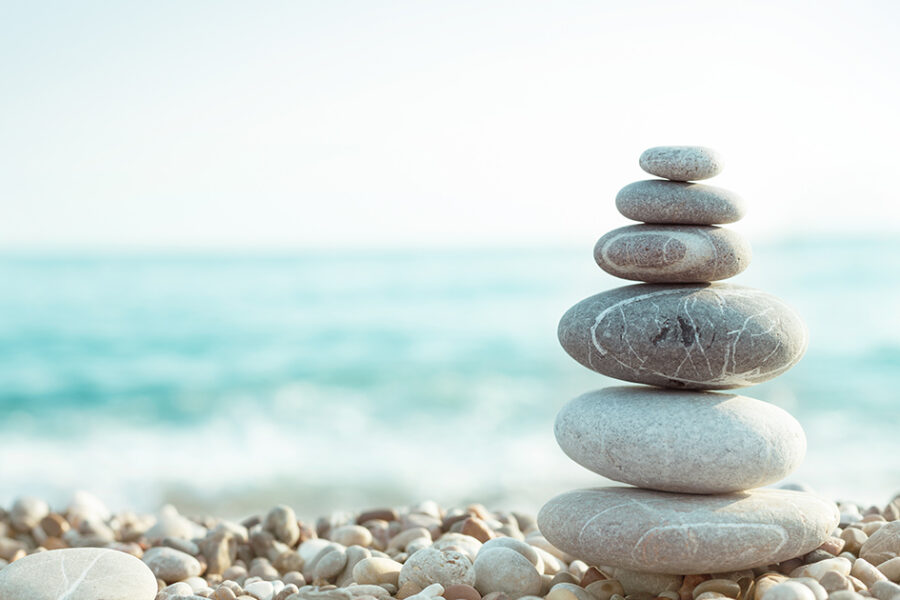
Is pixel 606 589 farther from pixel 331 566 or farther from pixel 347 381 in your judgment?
pixel 347 381

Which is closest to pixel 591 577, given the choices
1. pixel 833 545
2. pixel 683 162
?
pixel 833 545

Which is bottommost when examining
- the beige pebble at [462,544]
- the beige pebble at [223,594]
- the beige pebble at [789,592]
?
the beige pebble at [462,544]

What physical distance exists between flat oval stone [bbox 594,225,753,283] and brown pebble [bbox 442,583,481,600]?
53.7 inches

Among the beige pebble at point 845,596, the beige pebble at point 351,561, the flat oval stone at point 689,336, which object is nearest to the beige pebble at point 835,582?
the beige pebble at point 845,596

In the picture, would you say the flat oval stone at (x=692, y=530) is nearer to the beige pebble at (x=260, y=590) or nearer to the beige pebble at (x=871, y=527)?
the beige pebble at (x=871, y=527)

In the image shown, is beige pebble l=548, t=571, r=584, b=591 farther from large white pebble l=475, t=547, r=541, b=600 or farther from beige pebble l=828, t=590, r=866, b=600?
beige pebble l=828, t=590, r=866, b=600

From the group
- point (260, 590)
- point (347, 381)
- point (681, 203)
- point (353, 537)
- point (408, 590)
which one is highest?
point (681, 203)

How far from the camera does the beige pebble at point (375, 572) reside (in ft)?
12.0

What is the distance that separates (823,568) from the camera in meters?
3.25

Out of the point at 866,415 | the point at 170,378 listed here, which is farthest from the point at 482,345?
the point at 866,415

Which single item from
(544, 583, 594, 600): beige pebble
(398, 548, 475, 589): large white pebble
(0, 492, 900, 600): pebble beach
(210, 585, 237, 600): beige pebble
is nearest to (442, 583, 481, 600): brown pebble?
(0, 492, 900, 600): pebble beach

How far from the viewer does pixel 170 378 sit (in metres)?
14.8

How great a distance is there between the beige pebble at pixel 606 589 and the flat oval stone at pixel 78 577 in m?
1.73

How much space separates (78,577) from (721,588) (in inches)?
96.4
